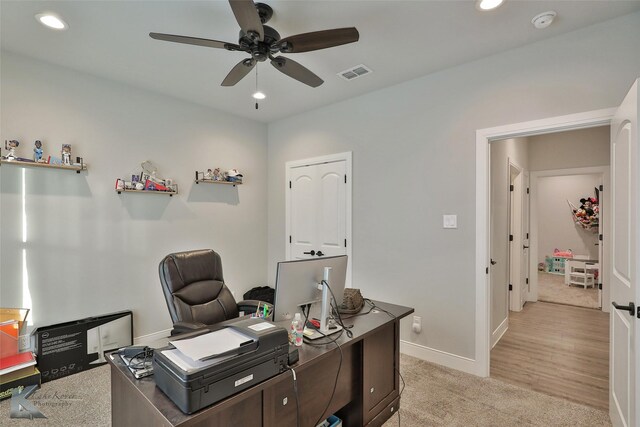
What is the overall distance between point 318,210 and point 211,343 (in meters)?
2.79

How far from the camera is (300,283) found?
173 centimetres

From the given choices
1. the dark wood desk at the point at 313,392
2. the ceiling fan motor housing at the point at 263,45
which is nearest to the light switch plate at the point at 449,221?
the dark wood desk at the point at 313,392

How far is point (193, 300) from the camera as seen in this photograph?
2.32 m

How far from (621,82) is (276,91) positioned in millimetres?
2901

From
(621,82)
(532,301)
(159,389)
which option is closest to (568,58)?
(621,82)

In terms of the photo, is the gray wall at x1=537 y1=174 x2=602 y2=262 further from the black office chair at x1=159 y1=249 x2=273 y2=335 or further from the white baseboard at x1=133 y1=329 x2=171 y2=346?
the white baseboard at x1=133 y1=329 x2=171 y2=346

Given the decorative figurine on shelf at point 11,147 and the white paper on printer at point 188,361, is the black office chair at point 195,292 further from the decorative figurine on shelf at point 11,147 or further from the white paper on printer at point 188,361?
the decorative figurine on shelf at point 11,147

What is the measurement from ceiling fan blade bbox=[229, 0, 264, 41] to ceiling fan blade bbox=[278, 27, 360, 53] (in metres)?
0.16

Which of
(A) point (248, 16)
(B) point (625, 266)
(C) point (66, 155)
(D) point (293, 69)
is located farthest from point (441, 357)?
(C) point (66, 155)

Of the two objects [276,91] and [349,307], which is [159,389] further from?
[276,91]

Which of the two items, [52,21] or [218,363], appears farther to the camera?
[52,21]

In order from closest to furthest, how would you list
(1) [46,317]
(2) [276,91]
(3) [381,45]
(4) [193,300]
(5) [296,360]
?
1. (5) [296,360]
2. (4) [193,300]
3. (3) [381,45]
4. (1) [46,317]
5. (2) [276,91]

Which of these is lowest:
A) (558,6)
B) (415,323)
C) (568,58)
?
(415,323)

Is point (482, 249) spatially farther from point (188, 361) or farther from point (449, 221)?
point (188, 361)
